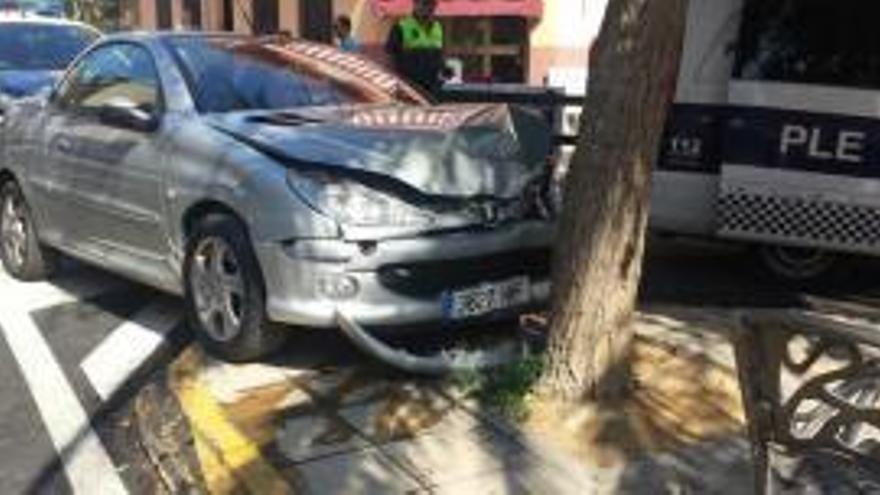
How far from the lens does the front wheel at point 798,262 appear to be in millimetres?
8055

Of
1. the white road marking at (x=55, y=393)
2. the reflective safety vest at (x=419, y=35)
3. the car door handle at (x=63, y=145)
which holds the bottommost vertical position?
the white road marking at (x=55, y=393)

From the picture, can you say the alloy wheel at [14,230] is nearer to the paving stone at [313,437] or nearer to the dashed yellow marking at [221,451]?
the dashed yellow marking at [221,451]

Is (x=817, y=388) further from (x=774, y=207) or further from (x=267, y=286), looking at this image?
(x=774, y=207)

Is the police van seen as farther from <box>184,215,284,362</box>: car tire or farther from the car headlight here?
<box>184,215,284,362</box>: car tire

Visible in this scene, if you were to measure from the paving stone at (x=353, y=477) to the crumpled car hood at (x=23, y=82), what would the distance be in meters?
9.59

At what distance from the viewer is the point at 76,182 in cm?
770

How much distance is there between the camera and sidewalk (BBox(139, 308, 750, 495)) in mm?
4961

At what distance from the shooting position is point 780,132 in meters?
7.70

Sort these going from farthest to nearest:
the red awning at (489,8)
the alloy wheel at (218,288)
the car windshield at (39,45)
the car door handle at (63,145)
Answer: the red awning at (489,8) → the car windshield at (39,45) → the car door handle at (63,145) → the alloy wheel at (218,288)

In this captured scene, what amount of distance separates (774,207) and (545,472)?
3.31 metres

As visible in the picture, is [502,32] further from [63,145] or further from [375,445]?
[375,445]

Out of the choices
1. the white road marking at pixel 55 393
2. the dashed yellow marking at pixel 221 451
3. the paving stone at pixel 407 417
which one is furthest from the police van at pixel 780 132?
the white road marking at pixel 55 393

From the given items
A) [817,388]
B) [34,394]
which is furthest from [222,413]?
[817,388]

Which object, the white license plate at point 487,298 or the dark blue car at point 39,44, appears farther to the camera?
the dark blue car at point 39,44
